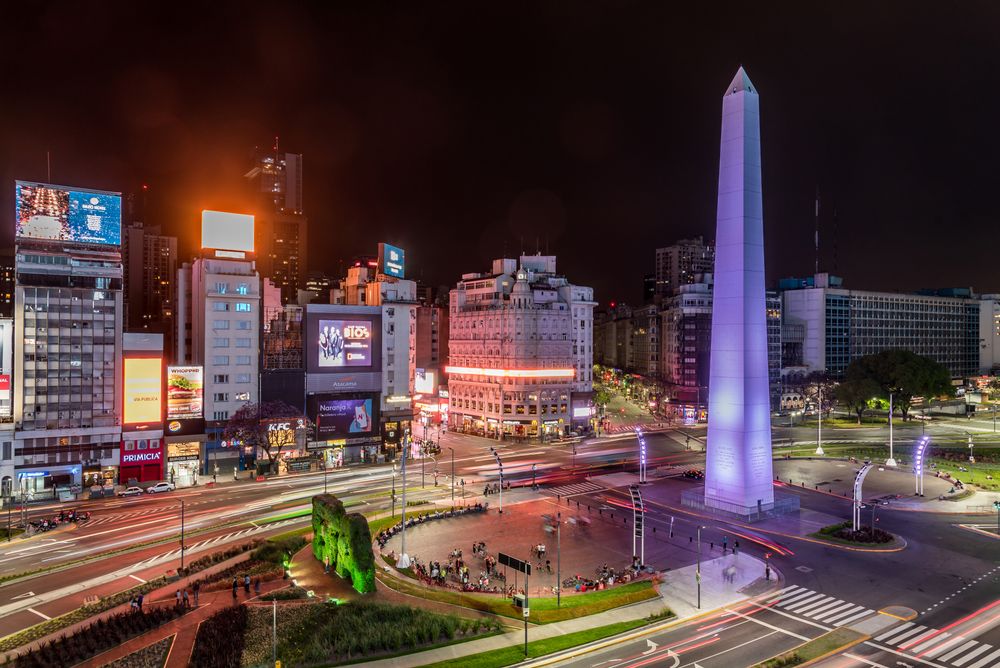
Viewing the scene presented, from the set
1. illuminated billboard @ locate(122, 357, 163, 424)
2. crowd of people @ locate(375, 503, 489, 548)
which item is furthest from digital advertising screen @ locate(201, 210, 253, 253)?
crowd of people @ locate(375, 503, 489, 548)

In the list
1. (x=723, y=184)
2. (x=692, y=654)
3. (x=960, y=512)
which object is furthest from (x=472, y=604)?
(x=960, y=512)

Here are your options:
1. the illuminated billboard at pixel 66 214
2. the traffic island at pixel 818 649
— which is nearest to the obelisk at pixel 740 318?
the traffic island at pixel 818 649

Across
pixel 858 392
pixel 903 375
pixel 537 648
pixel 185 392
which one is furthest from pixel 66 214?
pixel 903 375

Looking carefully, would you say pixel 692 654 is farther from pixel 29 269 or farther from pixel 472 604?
pixel 29 269

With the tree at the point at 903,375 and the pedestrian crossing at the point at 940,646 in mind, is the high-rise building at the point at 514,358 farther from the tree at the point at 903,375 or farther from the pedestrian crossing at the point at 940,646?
the pedestrian crossing at the point at 940,646

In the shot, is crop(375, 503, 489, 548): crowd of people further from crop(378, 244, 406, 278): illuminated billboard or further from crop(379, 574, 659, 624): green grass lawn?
crop(378, 244, 406, 278): illuminated billboard
